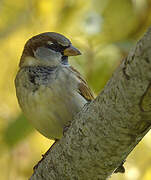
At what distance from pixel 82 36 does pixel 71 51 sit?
11cm

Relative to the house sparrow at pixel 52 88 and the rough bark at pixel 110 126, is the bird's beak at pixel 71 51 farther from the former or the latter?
the rough bark at pixel 110 126

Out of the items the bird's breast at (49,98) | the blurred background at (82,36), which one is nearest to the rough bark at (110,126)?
the bird's breast at (49,98)

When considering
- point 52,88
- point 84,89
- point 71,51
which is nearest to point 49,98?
point 52,88

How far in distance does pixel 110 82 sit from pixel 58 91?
2.98ft

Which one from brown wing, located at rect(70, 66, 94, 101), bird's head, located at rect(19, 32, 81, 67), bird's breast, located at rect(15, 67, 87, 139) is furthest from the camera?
bird's head, located at rect(19, 32, 81, 67)

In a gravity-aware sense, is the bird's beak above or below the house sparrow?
above

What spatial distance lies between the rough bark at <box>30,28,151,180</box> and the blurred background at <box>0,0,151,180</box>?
0.58m

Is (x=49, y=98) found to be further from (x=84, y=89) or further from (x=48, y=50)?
(x=48, y=50)

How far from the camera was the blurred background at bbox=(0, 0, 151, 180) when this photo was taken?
2.69 meters

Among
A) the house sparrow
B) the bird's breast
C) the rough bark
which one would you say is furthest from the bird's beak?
the rough bark

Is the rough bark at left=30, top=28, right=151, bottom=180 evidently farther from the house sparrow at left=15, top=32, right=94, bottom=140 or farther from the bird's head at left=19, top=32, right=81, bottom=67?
the bird's head at left=19, top=32, right=81, bottom=67

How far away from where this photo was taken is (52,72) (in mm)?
2760

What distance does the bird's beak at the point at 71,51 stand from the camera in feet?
9.26

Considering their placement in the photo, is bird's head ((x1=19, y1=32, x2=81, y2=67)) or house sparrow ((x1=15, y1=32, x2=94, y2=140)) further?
bird's head ((x1=19, y1=32, x2=81, y2=67))
